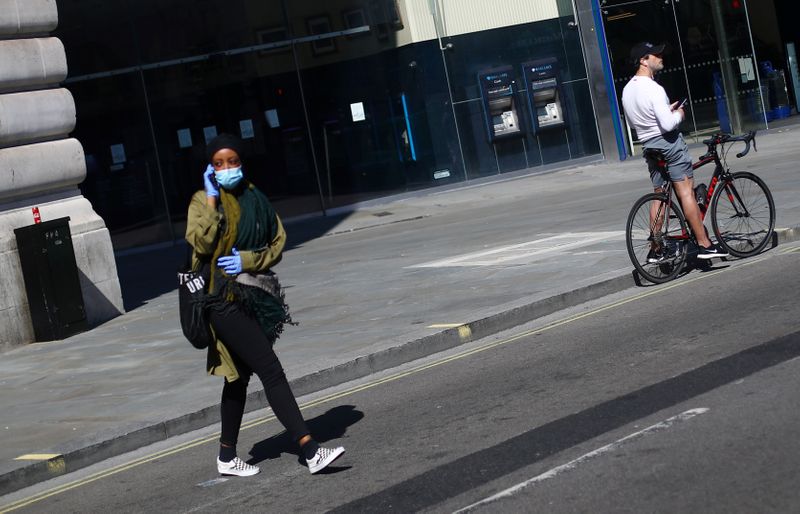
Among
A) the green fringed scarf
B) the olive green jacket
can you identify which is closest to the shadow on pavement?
the olive green jacket

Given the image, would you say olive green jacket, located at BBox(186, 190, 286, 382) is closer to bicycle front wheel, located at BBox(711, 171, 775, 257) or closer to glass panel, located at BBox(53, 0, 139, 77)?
bicycle front wheel, located at BBox(711, 171, 775, 257)

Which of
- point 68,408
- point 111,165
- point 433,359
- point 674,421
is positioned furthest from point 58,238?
point 111,165

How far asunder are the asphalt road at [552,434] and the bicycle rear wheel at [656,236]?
99 cm

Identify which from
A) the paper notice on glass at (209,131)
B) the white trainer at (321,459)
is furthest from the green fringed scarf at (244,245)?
the paper notice on glass at (209,131)

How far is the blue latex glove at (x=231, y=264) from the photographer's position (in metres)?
6.41

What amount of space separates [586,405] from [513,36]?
19190mm

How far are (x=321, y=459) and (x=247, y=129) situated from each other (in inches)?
715

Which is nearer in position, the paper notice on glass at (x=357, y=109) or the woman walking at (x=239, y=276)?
the woman walking at (x=239, y=276)

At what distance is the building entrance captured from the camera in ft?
84.0

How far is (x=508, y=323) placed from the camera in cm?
982

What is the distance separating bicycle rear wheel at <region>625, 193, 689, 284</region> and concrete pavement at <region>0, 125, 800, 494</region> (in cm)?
31

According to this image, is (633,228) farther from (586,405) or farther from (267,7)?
(267,7)

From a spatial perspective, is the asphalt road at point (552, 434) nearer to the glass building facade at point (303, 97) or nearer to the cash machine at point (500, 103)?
the glass building facade at point (303, 97)

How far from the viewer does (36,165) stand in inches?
521
